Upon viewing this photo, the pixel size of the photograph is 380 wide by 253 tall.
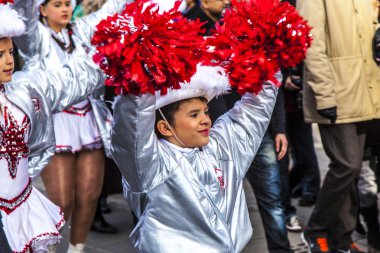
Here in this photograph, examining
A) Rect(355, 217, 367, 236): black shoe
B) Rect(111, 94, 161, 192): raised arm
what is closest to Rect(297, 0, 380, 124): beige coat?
Rect(355, 217, 367, 236): black shoe

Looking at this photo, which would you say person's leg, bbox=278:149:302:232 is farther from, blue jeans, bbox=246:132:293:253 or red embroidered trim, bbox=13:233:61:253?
red embroidered trim, bbox=13:233:61:253

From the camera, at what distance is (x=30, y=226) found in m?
3.95

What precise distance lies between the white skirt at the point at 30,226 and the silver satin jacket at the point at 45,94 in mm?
230

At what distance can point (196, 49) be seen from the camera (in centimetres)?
313

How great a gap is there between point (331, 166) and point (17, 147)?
2.19 metres

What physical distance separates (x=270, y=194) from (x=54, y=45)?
1.70m

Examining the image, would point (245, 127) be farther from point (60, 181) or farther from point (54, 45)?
point (54, 45)

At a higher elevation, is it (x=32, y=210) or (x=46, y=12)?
(x=46, y=12)

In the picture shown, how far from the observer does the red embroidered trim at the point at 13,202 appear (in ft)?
12.9

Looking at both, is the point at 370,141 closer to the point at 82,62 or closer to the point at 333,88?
the point at 333,88

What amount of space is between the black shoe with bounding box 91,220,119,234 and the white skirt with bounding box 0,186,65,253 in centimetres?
225

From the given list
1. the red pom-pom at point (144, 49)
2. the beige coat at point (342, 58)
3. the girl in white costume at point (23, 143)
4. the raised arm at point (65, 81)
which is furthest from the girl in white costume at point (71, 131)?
the red pom-pom at point (144, 49)

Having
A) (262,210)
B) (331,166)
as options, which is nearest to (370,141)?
(331,166)

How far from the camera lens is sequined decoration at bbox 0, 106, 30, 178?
3902 millimetres
